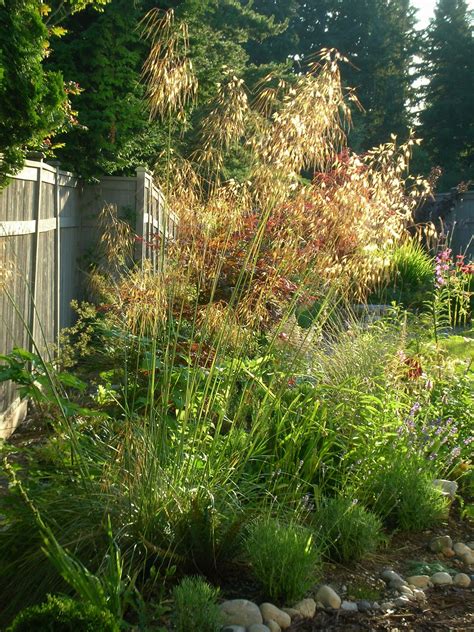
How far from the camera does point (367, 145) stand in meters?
35.6

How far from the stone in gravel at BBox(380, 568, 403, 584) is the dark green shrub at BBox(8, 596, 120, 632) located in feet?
5.07

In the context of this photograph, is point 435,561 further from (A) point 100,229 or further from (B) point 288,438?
(A) point 100,229

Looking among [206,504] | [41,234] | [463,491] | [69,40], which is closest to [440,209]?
[69,40]

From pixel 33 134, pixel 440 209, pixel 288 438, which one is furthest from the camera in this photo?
pixel 440 209

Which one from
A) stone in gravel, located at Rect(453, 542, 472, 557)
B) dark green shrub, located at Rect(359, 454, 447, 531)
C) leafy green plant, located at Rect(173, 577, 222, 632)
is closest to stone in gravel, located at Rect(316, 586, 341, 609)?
leafy green plant, located at Rect(173, 577, 222, 632)

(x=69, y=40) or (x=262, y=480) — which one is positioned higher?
(x=69, y=40)

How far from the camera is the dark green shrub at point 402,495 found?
3.80m

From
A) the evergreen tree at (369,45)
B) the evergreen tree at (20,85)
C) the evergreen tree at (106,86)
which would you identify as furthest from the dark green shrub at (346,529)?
the evergreen tree at (369,45)

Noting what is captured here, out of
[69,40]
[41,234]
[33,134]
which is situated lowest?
[41,234]

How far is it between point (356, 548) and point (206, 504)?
2.48 feet

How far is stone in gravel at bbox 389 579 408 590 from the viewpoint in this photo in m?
3.23

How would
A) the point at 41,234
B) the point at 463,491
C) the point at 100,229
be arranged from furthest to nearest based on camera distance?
the point at 100,229
the point at 41,234
the point at 463,491

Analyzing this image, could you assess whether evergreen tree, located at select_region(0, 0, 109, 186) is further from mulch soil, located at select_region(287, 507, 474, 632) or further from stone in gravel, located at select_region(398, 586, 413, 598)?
stone in gravel, located at select_region(398, 586, 413, 598)

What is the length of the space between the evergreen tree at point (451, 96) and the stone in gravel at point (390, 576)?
3192 centimetres
